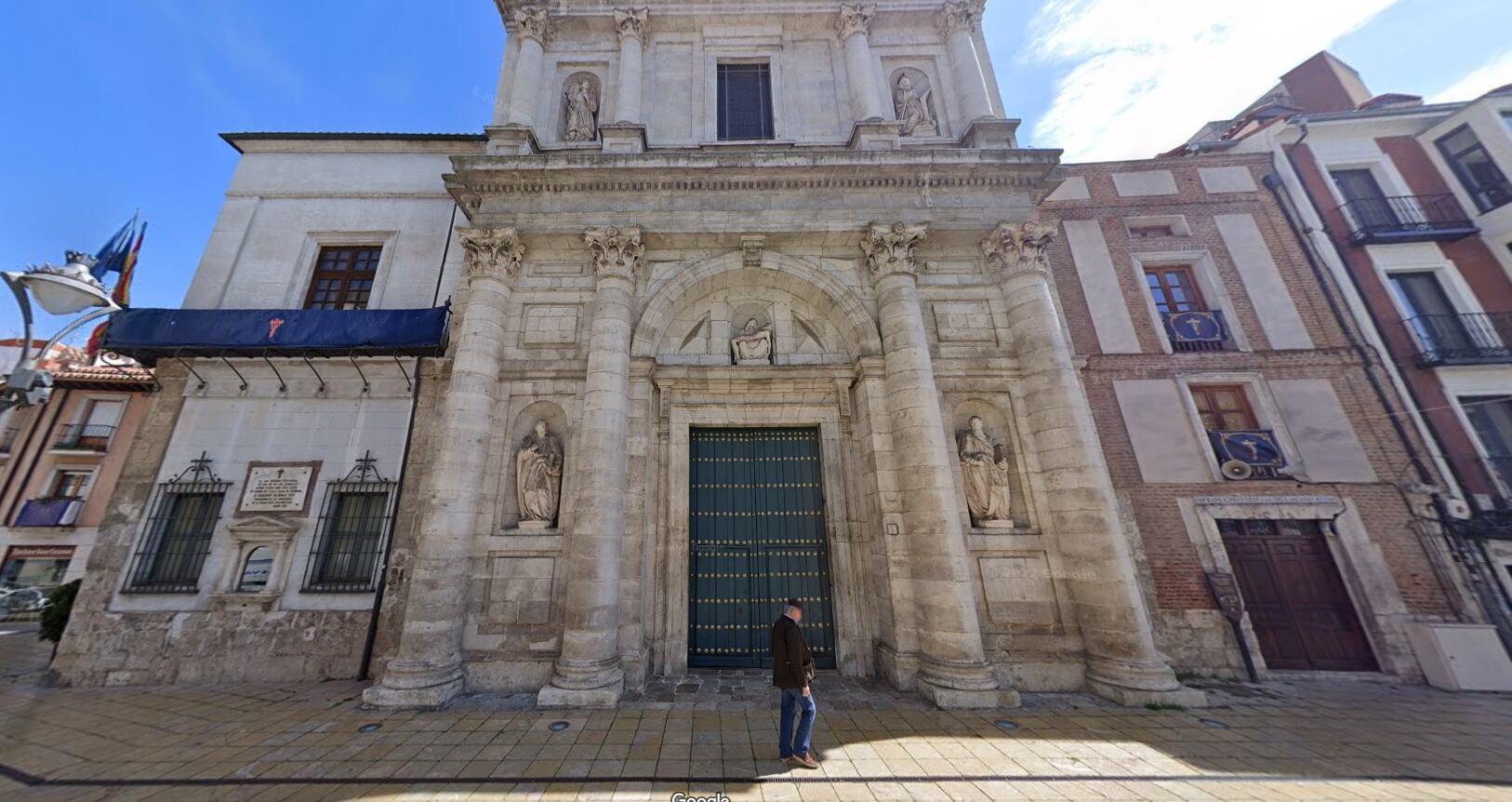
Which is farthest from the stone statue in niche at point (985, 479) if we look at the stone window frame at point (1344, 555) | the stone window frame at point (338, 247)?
the stone window frame at point (338, 247)

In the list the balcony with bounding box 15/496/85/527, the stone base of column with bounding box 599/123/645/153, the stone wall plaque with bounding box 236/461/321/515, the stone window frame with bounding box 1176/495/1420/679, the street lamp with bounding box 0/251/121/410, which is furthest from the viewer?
the balcony with bounding box 15/496/85/527

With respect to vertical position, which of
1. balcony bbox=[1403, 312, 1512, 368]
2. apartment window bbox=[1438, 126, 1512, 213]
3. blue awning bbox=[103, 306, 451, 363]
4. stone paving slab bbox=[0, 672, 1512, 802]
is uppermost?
apartment window bbox=[1438, 126, 1512, 213]

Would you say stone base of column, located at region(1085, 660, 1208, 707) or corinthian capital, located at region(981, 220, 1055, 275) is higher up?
corinthian capital, located at region(981, 220, 1055, 275)

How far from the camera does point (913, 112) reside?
1146cm

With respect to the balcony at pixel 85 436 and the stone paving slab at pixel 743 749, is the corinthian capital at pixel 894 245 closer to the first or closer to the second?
the stone paving slab at pixel 743 749

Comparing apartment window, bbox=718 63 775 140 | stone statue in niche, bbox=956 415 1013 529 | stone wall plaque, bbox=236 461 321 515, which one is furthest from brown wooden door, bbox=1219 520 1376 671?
stone wall plaque, bbox=236 461 321 515

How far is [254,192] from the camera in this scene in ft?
38.3

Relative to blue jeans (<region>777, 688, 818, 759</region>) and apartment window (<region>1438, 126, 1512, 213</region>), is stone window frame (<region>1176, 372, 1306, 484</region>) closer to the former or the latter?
apartment window (<region>1438, 126, 1512, 213</region>)

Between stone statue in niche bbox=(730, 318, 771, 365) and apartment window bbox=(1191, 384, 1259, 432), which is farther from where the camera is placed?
apartment window bbox=(1191, 384, 1259, 432)

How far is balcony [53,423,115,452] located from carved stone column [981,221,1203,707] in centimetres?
3204

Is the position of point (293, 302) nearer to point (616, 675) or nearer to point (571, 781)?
point (616, 675)

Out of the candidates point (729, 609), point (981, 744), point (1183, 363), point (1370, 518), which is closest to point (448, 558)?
point (729, 609)

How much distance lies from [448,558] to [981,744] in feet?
26.5

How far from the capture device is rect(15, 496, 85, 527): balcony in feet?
58.9
